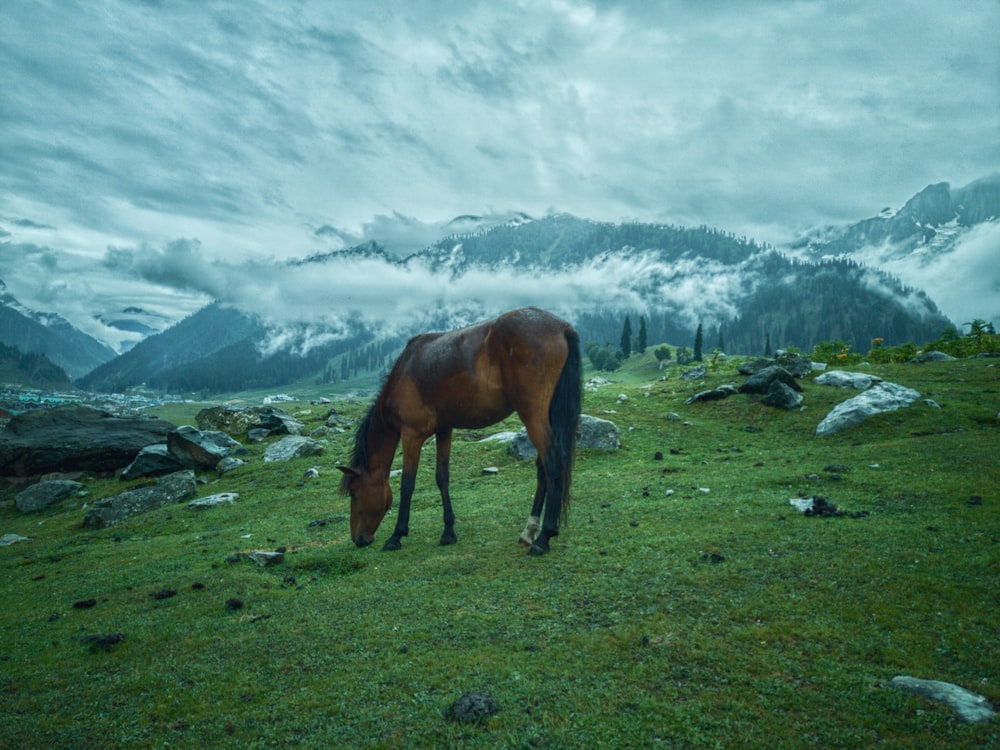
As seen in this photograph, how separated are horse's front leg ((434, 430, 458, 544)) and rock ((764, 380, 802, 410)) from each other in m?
15.3

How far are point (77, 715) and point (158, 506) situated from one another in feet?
Result: 47.2

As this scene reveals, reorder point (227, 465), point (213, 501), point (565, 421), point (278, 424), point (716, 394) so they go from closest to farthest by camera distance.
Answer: point (565, 421)
point (213, 501)
point (227, 465)
point (716, 394)
point (278, 424)

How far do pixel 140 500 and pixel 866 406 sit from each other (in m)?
24.9

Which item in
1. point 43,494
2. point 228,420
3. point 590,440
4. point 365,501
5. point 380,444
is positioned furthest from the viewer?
point 228,420

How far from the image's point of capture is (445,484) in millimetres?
9492

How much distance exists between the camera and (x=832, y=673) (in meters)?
4.15

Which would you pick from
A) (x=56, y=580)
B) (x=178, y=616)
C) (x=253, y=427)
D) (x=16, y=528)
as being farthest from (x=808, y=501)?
(x=253, y=427)

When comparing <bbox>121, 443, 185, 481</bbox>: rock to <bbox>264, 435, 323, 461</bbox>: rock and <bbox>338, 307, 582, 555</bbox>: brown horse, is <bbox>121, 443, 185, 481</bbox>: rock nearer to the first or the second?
<bbox>264, 435, 323, 461</bbox>: rock

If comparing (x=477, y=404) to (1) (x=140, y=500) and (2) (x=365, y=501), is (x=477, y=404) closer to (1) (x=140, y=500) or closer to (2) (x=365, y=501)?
(2) (x=365, y=501)

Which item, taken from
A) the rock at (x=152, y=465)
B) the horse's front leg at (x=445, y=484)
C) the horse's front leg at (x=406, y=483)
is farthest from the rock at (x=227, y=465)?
the horse's front leg at (x=445, y=484)

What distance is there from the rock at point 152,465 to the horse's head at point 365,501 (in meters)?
16.0

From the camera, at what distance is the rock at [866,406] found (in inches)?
631

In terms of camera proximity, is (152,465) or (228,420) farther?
(228,420)

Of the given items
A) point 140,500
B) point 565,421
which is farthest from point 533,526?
point 140,500
